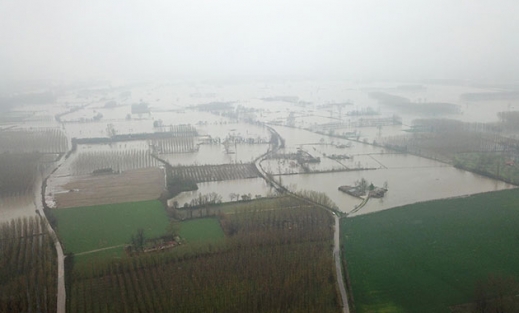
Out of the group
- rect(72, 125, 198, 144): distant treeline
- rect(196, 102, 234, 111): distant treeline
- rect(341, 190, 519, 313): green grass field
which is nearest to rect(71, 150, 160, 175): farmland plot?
rect(72, 125, 198, 144): distant treeline

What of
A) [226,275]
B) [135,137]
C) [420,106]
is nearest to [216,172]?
[135,137]

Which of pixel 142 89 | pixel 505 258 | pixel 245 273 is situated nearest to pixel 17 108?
pixel 142 89

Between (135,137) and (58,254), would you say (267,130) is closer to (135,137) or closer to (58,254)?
(135,137)

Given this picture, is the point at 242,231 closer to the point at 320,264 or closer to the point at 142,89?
the point at 320,264

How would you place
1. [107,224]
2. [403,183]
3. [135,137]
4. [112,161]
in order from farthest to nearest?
[135,137] < [112,161] < [403,183] < [107,224]


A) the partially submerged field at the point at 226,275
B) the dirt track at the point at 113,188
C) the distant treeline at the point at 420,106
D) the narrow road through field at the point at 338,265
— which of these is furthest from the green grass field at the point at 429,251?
the distant treeline at the point at 420,106

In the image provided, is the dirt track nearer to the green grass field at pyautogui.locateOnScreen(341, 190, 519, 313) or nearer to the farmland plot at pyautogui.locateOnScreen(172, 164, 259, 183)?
the farmland plot at pyautogui.locateOnScreen(172, 164, 259, 183)
